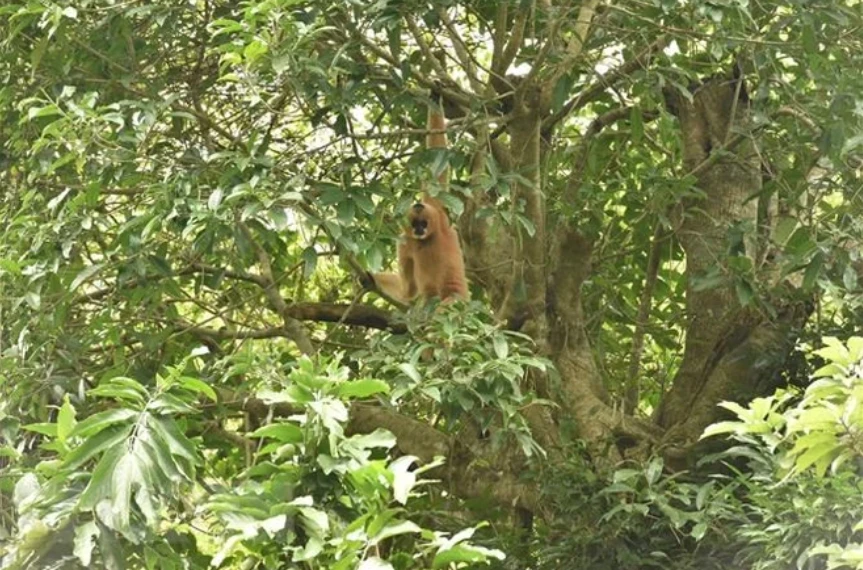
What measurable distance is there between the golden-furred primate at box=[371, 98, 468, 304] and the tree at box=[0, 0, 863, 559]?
0.25m

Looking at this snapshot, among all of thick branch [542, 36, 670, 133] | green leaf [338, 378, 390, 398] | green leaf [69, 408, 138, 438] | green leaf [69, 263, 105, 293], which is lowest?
green leaf [69, 408, 138, 438]

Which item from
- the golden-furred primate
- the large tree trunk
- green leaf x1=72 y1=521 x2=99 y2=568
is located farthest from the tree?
green leaf x1=72 y1=521 x2=99 y2=568

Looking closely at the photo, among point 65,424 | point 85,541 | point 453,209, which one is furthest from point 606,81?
point 85,541

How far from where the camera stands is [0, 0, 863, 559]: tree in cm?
462

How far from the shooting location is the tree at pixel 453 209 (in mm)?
4621

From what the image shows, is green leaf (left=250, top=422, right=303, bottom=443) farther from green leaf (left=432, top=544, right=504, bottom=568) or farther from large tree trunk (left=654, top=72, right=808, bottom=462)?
large tree trunk (left=654, top=72, right=808, bottom=462)

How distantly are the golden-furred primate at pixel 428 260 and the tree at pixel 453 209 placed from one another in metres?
0.25

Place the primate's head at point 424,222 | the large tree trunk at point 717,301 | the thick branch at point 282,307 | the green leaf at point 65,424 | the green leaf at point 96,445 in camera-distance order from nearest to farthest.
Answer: the green leaf at point 96,445, the green leaf at point 65,424, the large tree trunk at point 717,301, the thick branch at point 282,307, the primate's head at point 424,222

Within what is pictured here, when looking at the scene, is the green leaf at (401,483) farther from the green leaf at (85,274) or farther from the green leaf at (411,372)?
the green leaf at (85,274)

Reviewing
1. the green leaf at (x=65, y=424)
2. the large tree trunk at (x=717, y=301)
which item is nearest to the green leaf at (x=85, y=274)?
the green leaf at (x=65, y=424)

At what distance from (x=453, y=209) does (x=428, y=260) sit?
2794 millimetres

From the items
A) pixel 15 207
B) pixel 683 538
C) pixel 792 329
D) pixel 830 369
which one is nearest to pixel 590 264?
pixel 792 329

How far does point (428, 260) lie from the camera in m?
7.47

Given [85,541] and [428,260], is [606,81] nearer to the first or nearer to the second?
[428,260]
